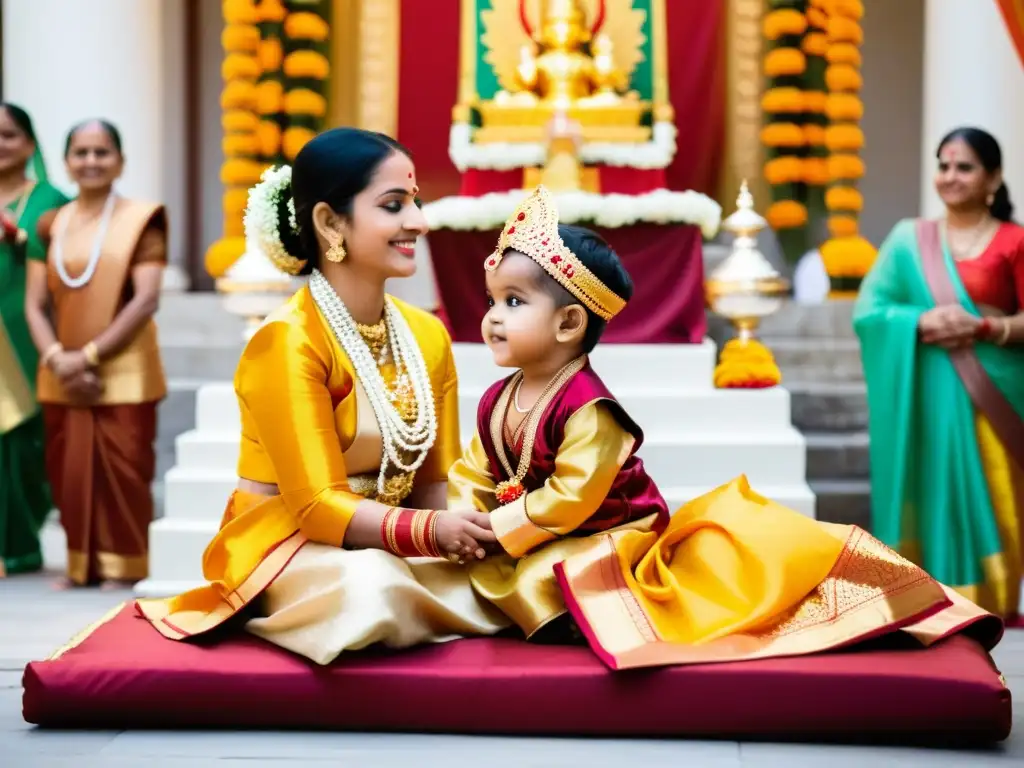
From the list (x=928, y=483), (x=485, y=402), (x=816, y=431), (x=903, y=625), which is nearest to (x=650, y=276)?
(x=816, y=431)

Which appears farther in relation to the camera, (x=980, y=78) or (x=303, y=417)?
(x=980, y=78)

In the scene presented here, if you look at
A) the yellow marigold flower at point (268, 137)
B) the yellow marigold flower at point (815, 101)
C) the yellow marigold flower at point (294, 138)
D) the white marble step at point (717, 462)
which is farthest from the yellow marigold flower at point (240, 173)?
the white marble step at point (717, 462)

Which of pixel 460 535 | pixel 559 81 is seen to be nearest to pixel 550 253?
pixel 460 535

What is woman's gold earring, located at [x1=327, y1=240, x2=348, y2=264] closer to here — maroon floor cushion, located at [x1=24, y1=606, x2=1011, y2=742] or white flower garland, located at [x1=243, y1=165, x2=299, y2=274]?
white flower garland, located at [x1=243, y1=165, x2=299, y2=274]

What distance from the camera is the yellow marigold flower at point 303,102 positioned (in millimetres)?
7746

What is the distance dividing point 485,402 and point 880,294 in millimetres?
1866

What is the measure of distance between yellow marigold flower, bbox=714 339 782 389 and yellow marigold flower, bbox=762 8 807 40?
3.18 m

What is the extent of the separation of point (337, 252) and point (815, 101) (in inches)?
199

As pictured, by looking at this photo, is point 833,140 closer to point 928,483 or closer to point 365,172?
point 928,483

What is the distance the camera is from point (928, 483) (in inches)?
174

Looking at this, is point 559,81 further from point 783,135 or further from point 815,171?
point 815,171

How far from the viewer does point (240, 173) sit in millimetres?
7707

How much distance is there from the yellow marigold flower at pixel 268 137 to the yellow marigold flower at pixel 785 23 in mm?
2689

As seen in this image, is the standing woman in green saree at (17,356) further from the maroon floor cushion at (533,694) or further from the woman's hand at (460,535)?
the woman's hand at (460,535)
